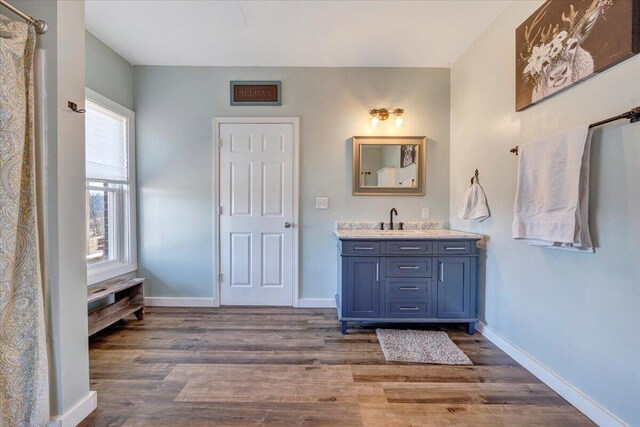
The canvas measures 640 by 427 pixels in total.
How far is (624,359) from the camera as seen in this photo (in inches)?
52.3

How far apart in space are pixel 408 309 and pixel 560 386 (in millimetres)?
1025

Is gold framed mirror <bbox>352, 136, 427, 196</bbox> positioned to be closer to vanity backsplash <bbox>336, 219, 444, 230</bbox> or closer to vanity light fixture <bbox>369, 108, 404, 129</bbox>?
vanity light fixture <bbox>369, 108, 404, 129</bbox>

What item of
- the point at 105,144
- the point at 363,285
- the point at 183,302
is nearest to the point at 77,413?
the point at 183,302

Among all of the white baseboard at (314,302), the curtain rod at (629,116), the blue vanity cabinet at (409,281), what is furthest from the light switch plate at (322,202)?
the curtain rod at (629,116)

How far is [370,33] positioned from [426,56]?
2.38 ft

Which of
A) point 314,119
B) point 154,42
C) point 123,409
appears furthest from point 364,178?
point 123,409

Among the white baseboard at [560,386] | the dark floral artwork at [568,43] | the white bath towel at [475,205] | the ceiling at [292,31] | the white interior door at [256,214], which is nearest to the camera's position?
the dark floral artwork at [568,43]

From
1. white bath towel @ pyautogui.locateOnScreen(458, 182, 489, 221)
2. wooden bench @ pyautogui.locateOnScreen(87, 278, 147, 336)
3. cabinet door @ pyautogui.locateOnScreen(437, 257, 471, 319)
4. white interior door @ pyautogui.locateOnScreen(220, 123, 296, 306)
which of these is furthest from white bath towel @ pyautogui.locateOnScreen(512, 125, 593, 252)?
wooden bench @ pyautogui.locateOnScreen(87, 278, 147, 336)

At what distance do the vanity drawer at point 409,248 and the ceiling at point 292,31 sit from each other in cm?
181

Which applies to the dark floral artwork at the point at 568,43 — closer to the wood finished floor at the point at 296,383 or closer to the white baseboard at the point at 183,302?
the wood finished floor at the point at 296,383

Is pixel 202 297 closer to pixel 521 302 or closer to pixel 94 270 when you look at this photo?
pixel 94 270

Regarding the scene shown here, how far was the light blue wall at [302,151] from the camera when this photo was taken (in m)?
2.99

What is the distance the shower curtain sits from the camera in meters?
1.16

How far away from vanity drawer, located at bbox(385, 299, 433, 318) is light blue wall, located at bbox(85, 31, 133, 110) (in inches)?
127
